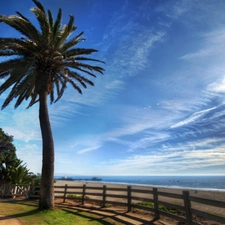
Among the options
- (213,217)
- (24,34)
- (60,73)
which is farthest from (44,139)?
(213,217)

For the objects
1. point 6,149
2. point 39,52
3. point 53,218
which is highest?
point 39,52

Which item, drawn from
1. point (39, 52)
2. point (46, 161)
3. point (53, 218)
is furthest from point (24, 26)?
point (53, 218)

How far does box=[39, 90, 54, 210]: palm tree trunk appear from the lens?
1063cm

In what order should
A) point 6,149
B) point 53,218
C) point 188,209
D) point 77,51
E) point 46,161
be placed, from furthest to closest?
point 6,149 < point 77,51 < point 46,161 < point 53,218 < point 188,209

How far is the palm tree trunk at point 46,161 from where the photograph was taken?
1063 cm

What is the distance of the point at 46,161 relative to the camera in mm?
11242

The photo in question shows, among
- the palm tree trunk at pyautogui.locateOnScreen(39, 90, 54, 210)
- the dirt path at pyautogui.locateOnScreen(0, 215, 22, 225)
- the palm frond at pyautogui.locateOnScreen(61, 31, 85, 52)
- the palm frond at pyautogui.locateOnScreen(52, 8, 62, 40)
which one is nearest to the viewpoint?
the dirt path at pyautogui.locateOnScreen(0, 215, 22, 225)

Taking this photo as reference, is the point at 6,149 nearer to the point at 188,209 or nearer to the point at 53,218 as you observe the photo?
the point at 53,218

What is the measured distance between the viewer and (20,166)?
1853cm

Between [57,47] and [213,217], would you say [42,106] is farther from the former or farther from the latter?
[213,217]

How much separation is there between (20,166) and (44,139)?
29.8 feet

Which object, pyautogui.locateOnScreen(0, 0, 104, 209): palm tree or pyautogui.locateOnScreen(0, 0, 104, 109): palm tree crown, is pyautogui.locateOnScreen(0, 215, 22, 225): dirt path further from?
pyautogui.locateOnScreen(0, 0, 104, 109): palm tree crown

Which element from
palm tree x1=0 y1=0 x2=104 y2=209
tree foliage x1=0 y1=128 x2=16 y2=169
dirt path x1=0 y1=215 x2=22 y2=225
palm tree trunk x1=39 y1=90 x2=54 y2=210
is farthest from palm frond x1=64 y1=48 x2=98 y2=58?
tree foliage x1=0 y1=128 x2=16 y2=169

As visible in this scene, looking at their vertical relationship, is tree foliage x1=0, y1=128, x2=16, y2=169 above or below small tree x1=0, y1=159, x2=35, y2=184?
above
